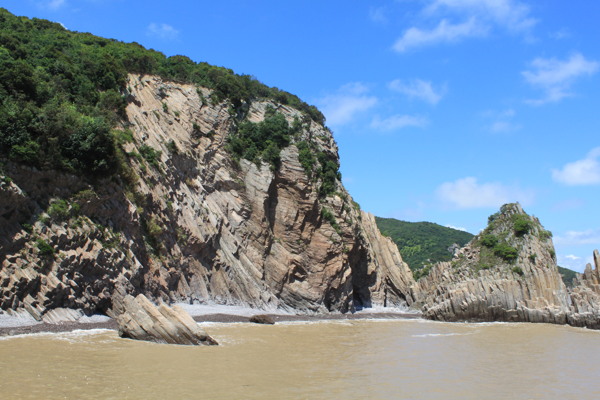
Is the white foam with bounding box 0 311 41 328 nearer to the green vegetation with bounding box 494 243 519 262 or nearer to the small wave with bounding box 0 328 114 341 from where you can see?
the small wave with bounding box 0 328 114 341

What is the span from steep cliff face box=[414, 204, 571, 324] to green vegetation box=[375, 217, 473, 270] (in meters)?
36.9

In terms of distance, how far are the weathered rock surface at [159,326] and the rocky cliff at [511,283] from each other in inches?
997

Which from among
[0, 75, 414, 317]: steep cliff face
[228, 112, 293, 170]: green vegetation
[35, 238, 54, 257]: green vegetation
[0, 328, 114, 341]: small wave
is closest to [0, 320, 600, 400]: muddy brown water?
[0, 328, 114, 341]: small wave

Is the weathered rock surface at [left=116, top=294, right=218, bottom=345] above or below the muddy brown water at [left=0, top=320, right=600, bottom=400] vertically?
above

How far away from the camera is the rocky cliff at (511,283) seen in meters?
34.1

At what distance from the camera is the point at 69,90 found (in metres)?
32.1

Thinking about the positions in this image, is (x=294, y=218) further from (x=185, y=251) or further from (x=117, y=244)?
(x=117, y=244)

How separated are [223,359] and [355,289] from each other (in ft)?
130

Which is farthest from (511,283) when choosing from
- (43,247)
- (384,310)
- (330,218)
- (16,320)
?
(16,320)

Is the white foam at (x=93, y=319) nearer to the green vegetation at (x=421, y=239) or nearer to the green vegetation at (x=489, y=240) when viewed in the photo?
the green vegetation at (x=489, y=240)

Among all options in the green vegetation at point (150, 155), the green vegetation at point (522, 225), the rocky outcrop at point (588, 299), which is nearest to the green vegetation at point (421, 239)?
the green vegetation at point (522, 225)

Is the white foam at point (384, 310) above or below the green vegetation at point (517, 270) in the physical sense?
below

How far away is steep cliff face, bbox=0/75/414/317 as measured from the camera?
2241 cm

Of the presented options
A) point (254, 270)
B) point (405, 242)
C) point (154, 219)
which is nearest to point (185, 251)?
point (154, 219)
